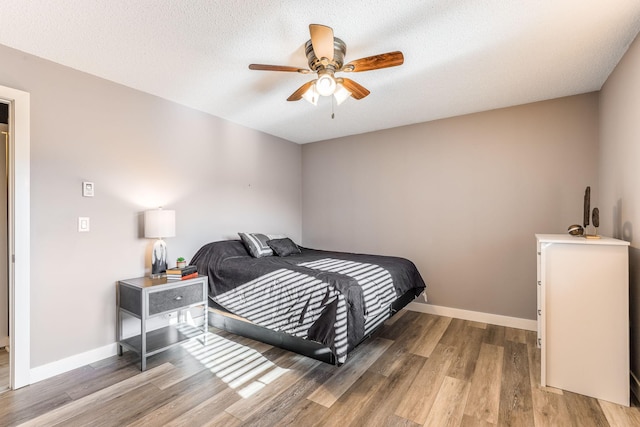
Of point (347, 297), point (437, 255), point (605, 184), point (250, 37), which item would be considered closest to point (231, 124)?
point (250, 37)

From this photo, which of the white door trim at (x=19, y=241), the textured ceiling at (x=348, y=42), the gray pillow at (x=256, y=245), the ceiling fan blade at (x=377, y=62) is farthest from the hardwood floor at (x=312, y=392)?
the textured ceiling at (x=348, y=42)

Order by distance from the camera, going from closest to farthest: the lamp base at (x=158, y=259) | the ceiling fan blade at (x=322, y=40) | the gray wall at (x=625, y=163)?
the ceiling fan blade at (x=322, y=40) < the gray wall at (x=625, y=163) < the lamp base at (x=158, y=259)

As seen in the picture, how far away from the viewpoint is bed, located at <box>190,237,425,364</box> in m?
2.28

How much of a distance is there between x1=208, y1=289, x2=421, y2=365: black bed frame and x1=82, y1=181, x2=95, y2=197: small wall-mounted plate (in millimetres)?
1487

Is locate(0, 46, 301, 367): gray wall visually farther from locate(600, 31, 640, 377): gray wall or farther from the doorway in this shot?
locate(600, 31, 640, 377): gray wall

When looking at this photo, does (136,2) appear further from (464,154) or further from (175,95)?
(464,154)

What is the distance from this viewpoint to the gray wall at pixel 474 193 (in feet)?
10.2

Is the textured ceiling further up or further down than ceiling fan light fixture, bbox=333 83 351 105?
further up

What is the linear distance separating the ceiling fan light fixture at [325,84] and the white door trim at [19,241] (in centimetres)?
222

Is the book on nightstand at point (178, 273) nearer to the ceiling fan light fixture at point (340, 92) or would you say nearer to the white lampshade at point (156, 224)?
the white lampshade at point (156, 224)

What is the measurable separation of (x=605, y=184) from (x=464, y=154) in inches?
51.6

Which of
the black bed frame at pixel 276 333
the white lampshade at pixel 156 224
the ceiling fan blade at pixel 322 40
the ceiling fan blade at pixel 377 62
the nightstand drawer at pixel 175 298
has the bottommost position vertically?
the black bed frame at pixel 276 333

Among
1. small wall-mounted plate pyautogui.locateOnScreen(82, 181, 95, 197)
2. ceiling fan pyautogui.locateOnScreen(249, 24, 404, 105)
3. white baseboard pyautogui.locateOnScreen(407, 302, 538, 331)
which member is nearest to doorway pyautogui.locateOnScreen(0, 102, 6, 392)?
small wall-mounted plate pyautogui.locateOnScreen(82, 181, 95, 197)

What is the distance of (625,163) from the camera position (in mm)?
2270
